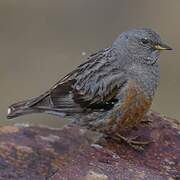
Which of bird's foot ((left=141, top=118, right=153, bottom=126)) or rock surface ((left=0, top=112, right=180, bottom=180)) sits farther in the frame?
bird's foot ((left=141, top=118, right=153, bottom=126))

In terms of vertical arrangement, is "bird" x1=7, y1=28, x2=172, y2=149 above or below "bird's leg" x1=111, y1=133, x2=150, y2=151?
above

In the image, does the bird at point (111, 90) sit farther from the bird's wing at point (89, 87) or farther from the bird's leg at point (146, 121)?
the bird's leg at point (146, 121)

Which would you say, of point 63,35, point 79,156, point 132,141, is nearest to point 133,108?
point 132,141

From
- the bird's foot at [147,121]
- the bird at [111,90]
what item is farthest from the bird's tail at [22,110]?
the bird's foot at [147,121]

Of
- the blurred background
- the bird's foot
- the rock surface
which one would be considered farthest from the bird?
the blurred background

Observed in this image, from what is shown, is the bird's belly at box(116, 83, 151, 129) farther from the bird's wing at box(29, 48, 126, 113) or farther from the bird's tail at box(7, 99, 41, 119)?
the bird's tail at box(7, 99, 41, 119)

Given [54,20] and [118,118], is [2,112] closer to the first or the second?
[54,20]
